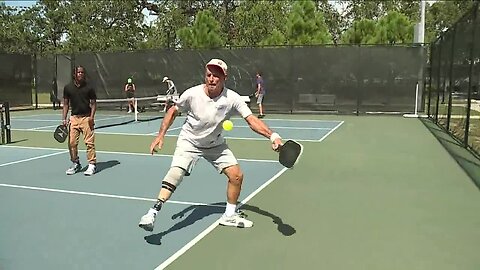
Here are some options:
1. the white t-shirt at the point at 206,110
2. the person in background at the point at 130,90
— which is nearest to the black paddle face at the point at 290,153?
the white t-shirt at the point at 206,110

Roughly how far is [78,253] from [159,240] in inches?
27.1

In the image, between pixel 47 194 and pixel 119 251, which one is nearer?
pixel 119 251

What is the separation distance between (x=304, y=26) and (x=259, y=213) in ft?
59.8

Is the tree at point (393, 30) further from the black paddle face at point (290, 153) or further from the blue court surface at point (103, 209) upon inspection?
the black paddle face at point (290, 153)

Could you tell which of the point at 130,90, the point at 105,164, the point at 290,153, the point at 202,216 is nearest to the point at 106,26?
the point at 130,90

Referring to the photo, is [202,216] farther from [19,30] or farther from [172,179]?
[19,30]

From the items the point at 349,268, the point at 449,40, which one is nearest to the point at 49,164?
the point at 349,268

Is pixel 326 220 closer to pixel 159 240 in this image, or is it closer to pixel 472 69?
pixel 159 240

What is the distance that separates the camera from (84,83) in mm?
7648

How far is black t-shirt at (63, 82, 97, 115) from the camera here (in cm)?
754

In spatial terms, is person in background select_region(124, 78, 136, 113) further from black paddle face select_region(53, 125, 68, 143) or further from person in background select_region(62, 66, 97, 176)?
person in background select_region(62, 66, 97, 176)

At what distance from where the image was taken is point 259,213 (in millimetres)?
5461

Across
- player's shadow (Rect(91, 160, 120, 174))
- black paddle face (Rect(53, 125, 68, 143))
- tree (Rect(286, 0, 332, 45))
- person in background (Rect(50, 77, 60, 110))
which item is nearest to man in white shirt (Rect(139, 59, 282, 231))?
player's shadow (Rect(91, 160, 120, 174))

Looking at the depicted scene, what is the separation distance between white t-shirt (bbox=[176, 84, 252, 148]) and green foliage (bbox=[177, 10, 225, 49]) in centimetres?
1954
